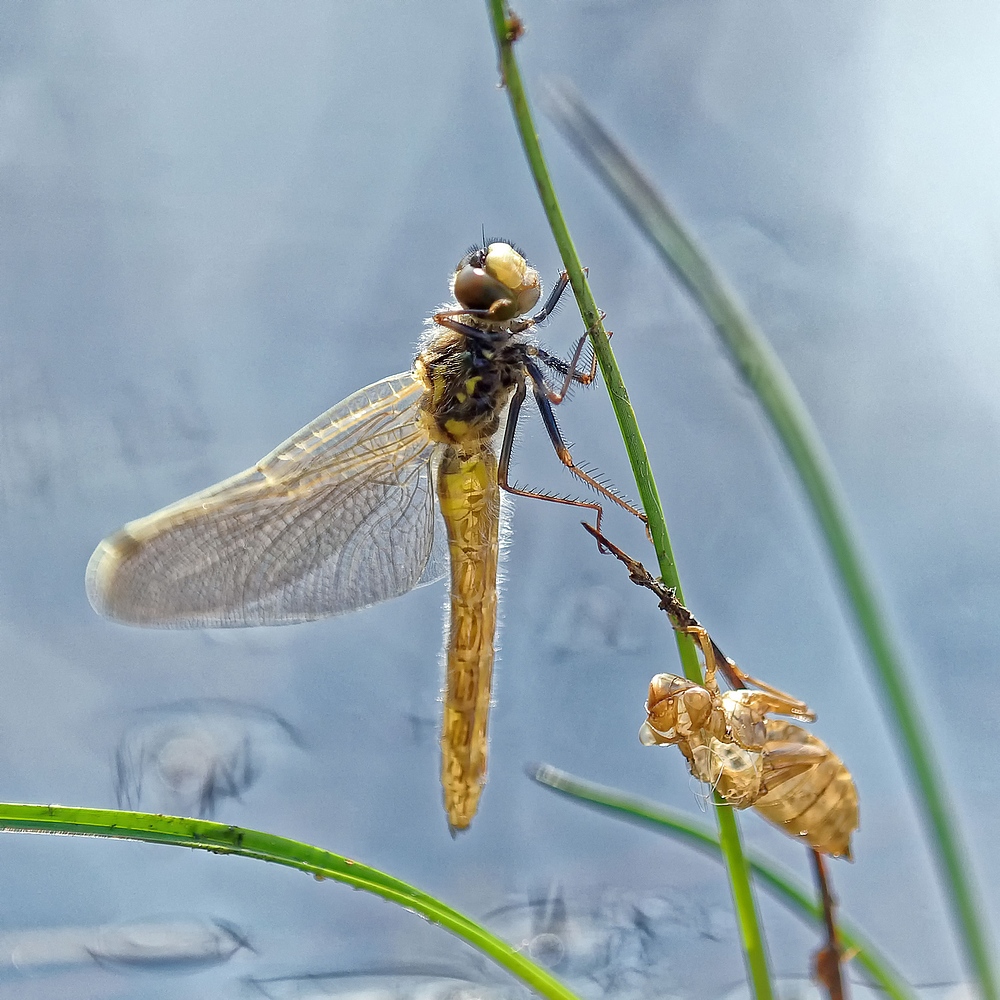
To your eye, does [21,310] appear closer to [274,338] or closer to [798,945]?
[274,338]

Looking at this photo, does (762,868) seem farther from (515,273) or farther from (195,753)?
(195,753)

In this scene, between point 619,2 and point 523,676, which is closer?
point 619,2

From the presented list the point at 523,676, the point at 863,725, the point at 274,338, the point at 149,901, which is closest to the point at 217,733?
the point at 149,901

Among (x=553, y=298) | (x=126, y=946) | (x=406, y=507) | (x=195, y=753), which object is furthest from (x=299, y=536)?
(x=126, y=946)

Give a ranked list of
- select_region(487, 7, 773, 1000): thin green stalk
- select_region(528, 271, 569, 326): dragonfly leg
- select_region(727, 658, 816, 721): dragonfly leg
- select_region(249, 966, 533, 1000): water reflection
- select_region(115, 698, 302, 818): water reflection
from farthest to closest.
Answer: select_region(115, 698, 302, 818): water reflection → select_region(249, 966, 533, 1000): water reflection → select_region(528, 271, 569, 326): dragonfly leg → select_region(727, 658, 816, 721): dragonfly leg → select_region(487, 7, 773, 1000): thin green stalk

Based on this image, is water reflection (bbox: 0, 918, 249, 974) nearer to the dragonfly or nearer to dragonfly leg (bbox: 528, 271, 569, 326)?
the dragonfly

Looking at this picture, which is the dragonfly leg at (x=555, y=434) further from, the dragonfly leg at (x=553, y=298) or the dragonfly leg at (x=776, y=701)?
the dragonfly leg at (x=776, y=701)

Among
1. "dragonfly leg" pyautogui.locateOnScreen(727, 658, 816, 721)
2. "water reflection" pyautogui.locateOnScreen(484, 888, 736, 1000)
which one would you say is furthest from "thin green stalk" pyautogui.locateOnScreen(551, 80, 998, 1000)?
"water reflection" pyautogui.locateOnScreen(484, 888, 736, 1000)

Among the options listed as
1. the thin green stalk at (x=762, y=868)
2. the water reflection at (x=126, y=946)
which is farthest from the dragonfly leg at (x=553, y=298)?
the water reflection at (x=126, y=946)
